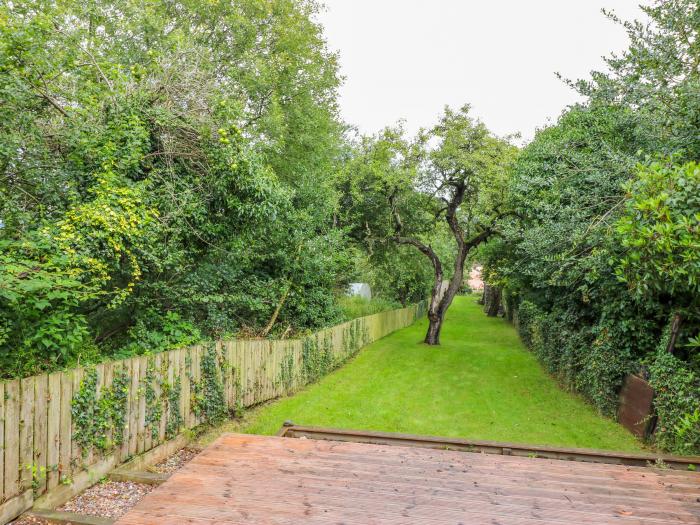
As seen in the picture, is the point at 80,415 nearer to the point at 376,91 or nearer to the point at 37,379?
the point at 37,379

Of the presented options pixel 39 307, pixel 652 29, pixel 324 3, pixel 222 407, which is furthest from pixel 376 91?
pixel 39 307

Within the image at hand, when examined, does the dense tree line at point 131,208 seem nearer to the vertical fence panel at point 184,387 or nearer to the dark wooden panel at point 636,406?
the vertical fence panel at point 184,387

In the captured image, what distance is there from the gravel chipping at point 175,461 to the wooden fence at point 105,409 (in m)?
0.26

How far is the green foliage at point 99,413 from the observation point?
4.35 meters

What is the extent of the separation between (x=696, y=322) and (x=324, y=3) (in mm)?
14396

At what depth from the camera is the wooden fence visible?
3.70 metres

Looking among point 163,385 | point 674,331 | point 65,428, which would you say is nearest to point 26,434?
point 65,428

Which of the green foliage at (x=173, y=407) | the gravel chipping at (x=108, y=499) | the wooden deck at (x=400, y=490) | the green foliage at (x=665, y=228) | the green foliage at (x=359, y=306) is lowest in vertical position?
the gravel chipping at (x=108, y=499)

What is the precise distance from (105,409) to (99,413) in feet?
0.27

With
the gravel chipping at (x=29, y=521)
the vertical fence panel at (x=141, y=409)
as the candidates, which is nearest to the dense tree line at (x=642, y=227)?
the vertical fence panel at (x=141, y=409)

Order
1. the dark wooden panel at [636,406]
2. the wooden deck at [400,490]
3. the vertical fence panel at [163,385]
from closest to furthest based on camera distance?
the wooden deck at [400,490] < the vertical fence panel at [163,385] < the dark wooden panel at [636,406]

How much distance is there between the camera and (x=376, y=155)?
615 inches

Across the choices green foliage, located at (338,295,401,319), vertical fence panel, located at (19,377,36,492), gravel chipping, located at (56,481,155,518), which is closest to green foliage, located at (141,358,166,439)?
gravel chipping, located at (56,481,155,518)

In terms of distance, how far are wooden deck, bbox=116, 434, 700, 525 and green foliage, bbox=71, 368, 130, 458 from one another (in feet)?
5.50
